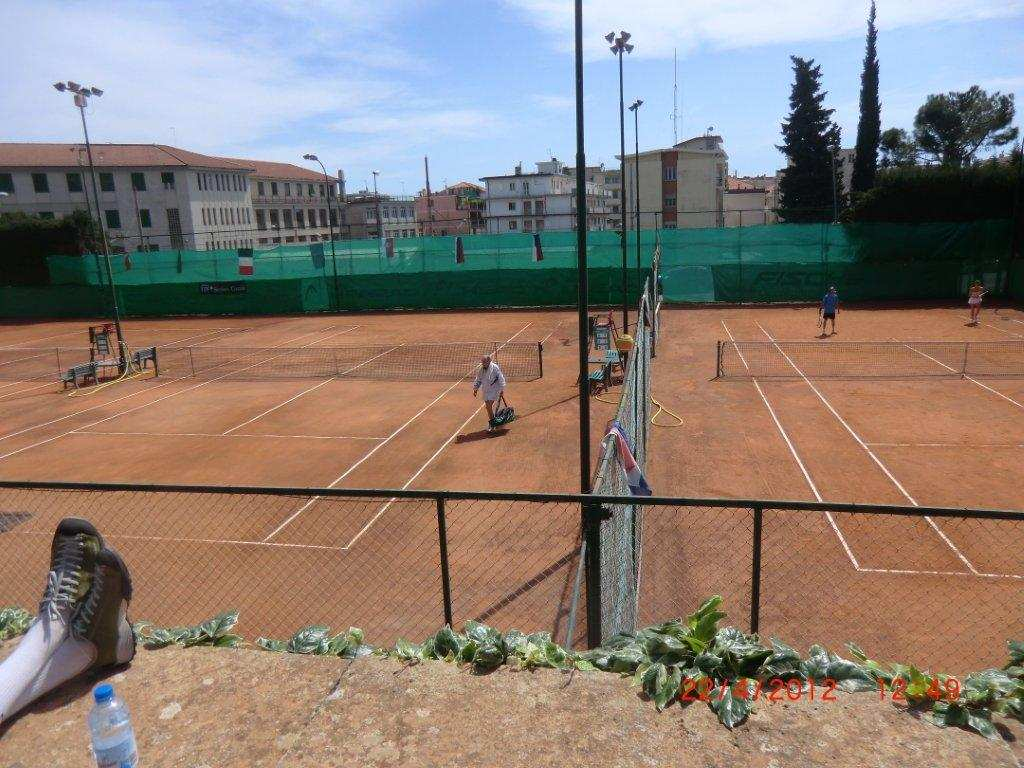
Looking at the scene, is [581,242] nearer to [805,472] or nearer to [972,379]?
[805,472]

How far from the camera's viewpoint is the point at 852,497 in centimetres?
1075

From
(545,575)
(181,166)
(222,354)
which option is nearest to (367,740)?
(545,575)

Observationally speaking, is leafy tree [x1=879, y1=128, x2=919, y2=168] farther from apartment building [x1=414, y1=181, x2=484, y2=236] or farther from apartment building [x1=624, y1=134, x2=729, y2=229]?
apartment building [x1=414, y1=181, x2=484, y2=236]

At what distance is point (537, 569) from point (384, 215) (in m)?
91.3

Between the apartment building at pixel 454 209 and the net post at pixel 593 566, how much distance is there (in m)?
88.0

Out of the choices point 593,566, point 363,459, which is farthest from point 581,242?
point 363,459

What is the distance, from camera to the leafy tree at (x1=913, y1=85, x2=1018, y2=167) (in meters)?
54.2

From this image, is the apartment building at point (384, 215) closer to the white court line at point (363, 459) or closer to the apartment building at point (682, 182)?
the apartment building at point (682, 182)

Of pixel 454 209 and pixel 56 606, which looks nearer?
pixel 56 606

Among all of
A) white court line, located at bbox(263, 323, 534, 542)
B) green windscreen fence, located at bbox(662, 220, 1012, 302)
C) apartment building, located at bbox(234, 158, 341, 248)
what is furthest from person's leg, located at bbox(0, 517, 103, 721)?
apartment building, located at bbox(234, 158, 341, 248)

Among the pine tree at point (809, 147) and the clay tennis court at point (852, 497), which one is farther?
the pine tree at point (809, 147)

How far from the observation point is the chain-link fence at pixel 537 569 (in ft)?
24.1

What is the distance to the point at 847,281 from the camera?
3400 cm

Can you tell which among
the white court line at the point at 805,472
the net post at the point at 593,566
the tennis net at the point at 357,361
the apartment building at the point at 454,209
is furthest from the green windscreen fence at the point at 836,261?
the apartment building at the point at 454,209
